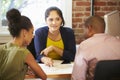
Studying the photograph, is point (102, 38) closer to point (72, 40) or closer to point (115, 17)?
point (72, 40)

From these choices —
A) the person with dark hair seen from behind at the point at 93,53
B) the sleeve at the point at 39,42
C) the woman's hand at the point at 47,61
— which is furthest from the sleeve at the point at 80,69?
the sleeve at the point at 39,42

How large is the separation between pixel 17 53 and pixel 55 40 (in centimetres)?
103

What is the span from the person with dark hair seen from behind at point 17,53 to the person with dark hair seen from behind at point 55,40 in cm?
69

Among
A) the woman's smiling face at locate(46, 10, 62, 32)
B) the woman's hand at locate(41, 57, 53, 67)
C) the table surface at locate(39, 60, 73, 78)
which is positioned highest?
the woman's smiling face at locate(46, 10, 62, 32)

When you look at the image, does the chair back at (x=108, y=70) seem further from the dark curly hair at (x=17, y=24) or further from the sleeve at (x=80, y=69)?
the dark curly hair at (x=17, y=24)

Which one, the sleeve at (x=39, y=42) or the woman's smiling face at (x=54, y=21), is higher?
the woman's smiling face at (x=54, y=21)

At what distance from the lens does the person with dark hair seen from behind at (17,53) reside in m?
1.74

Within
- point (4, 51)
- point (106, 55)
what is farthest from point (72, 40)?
point (4, 51)

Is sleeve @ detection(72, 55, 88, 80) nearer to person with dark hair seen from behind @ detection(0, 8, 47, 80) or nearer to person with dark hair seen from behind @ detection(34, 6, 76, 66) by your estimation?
person with dark hair seen from behind @ detection(0, 8, 47, 80)

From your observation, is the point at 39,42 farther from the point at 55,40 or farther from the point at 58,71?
the point at 58,71

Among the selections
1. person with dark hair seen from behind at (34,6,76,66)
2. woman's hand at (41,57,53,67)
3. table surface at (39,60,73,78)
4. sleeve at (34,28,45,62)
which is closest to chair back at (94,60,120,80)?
table surface at (39,60,73,78)

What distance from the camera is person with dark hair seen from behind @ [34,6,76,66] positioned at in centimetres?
261

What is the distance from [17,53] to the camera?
1.75 m

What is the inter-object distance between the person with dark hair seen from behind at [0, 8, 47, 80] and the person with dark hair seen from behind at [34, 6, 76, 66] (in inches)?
27.3
